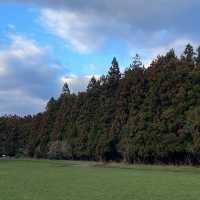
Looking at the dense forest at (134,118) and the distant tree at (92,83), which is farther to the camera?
the distant tree at (92,83)

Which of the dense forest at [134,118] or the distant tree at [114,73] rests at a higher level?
the distant tree at [114,73]

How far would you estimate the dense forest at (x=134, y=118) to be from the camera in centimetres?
8850

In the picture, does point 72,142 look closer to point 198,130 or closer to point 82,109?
point 82,109

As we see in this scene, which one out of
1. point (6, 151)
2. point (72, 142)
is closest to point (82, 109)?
A: point (72, 142)

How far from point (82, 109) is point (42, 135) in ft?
78.9

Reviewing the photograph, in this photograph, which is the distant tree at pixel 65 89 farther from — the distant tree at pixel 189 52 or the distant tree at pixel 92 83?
the distant tree at pixel 189 52

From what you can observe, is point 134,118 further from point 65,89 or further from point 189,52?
point 65,89

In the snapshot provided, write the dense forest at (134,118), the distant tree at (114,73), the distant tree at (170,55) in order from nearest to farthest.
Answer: the dense forest at (134,118) < the distant tree at (170,55) < the distant tree at (114,73)

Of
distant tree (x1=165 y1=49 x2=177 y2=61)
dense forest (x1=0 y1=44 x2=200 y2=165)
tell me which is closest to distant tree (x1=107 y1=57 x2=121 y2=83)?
dense forest (x1=0 y1=44 x2=200 y2=165)

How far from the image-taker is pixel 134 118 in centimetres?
9831

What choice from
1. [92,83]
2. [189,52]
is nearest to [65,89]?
[92,83]

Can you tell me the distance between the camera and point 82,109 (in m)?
130

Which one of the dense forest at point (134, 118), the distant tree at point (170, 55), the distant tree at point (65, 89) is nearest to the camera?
the dense forest at point (134, 118)

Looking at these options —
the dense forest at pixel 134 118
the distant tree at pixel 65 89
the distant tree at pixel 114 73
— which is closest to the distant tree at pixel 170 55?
the dense forest at pixel 134 118
